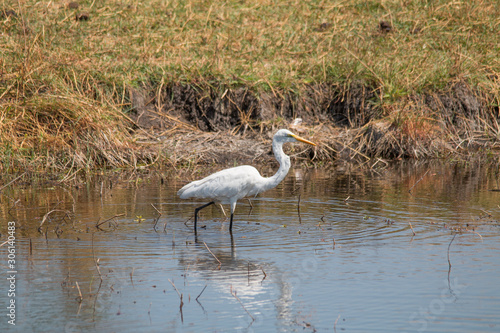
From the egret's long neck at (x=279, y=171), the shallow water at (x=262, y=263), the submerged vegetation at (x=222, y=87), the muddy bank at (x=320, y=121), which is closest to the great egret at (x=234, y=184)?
the egret's long neck at (x=279, y=171)

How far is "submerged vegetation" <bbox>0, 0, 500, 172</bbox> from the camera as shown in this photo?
11.6 meters

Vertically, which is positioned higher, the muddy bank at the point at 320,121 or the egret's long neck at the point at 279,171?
the muddy bank at the point at 320,121

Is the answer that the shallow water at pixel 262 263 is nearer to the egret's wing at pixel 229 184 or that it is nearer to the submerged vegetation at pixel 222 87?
the egret's wing at pixel 229 184

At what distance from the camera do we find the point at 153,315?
4.89 meters

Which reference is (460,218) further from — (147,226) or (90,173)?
(90,173)

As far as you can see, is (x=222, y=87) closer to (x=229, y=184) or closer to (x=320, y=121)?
(x=320, y=121)

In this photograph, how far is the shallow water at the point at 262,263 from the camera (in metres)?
4.82

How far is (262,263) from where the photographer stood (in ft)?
20.3

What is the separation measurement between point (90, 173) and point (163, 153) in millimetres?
1509

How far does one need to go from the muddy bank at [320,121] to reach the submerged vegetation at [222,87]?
1.1 inches

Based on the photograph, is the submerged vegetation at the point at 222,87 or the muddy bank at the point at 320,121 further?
the muddy bank at the point at 320,121

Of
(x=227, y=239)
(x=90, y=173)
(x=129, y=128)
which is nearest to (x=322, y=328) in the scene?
(x=227, y=239)

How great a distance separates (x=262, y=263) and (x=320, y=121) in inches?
326

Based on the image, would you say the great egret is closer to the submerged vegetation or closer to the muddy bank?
the submerged vegetation
